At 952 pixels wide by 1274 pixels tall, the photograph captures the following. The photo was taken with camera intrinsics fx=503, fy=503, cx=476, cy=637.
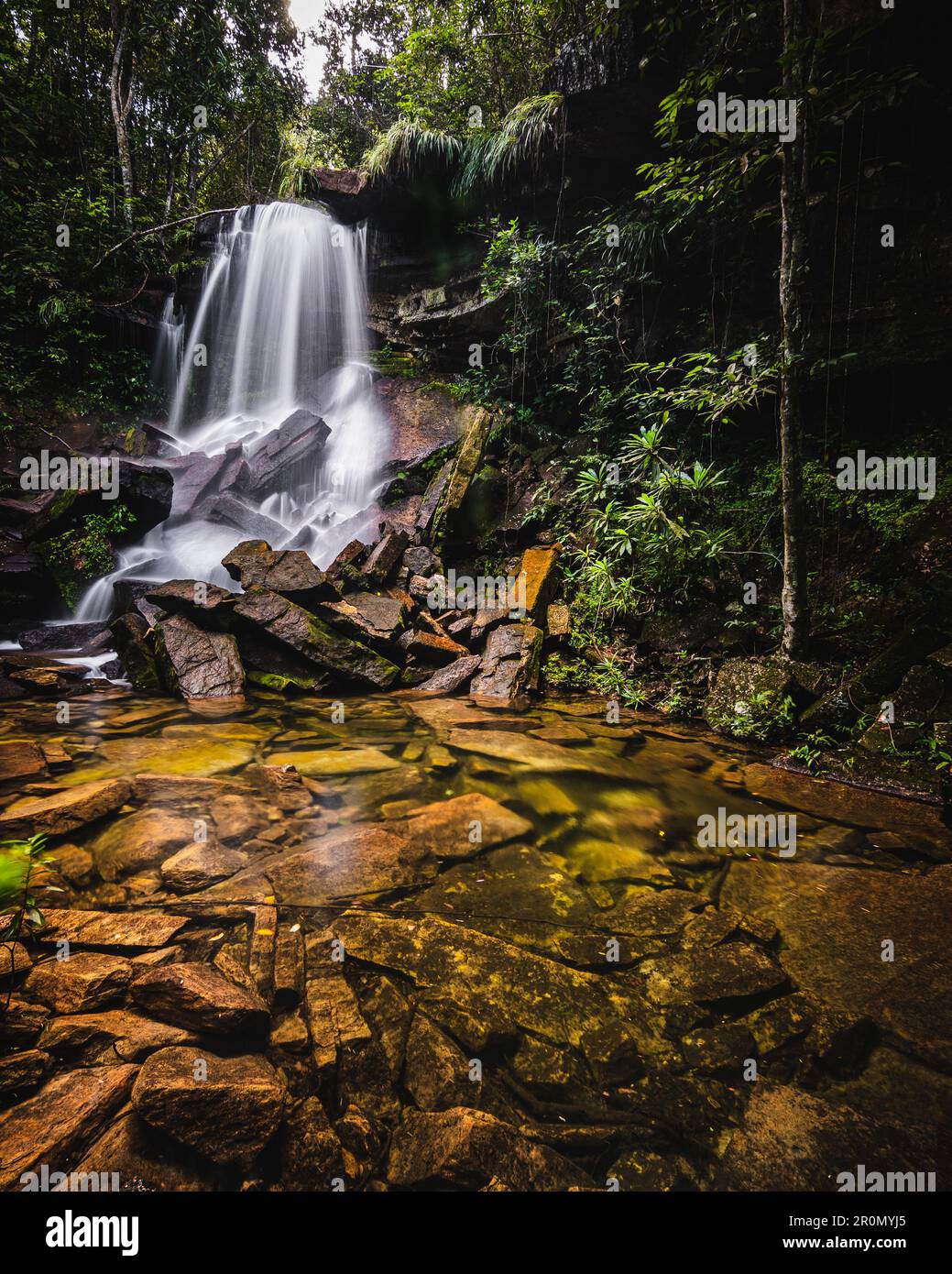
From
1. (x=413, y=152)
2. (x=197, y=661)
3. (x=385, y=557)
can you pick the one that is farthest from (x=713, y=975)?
(x=413, y=152)

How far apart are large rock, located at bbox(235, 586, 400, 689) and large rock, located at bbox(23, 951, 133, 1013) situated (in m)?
4.74

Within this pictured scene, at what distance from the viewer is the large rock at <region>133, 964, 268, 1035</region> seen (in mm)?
1772

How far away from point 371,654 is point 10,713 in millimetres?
3864

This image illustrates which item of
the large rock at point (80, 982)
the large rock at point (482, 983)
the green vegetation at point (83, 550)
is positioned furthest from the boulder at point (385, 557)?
the large rock at point (80, 982)

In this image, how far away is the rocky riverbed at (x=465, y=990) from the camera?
146 cm

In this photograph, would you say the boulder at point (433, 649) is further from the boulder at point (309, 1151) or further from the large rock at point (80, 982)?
the boulder at point (309, 1151)

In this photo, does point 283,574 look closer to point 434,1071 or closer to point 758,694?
point 758,694

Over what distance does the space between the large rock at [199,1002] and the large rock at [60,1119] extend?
22cm

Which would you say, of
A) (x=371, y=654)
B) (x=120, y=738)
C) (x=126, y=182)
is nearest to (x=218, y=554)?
(x=371, y=654)

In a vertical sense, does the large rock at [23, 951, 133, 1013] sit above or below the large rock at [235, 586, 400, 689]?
below

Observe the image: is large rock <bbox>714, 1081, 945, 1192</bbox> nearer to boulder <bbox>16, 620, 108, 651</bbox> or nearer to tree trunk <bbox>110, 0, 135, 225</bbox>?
boulder <bbox>16, 620, 108, 651</bbox>

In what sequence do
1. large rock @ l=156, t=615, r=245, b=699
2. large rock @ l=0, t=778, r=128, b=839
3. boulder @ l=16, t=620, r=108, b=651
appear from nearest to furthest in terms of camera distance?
large rock @ l=0, t=778, r=128, b=839 → large rock @ l=156, t=615, r=245, b=699 → boulder @ l=16, t=620, r=108, b=651

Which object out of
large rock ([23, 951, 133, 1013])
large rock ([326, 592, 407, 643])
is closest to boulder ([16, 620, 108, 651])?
large rock ([326, 592, 407, 643])

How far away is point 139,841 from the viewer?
2941mm
